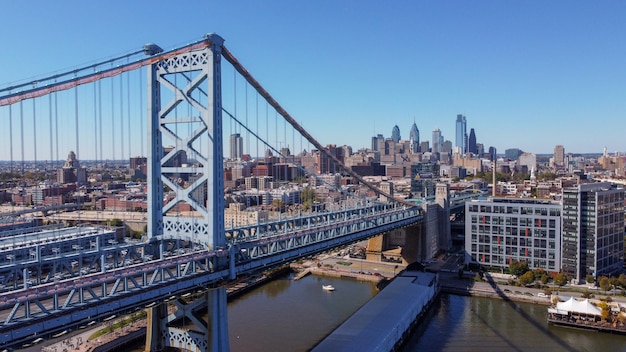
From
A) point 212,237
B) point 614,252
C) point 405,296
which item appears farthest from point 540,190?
point 212,237

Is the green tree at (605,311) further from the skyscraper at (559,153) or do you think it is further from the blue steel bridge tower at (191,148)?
the skyscraper at (559,153)

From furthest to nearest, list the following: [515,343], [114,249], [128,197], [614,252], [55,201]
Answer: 1. [128,197]
2. [55,201]
3. [614,252]
4. [515,343]
5. [114,249]

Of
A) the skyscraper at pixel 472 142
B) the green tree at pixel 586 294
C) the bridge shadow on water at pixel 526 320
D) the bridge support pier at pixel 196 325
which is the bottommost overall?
the bridge shadow on water at pixel 526 320

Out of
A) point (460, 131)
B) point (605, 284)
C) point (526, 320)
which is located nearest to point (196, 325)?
point (526, 320)

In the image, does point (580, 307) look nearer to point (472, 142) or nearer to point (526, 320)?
point (526, 320)

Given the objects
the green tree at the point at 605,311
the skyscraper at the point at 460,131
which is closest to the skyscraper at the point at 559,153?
the skyscraper at the point at 460,131

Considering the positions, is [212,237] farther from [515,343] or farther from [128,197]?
[128,197]
